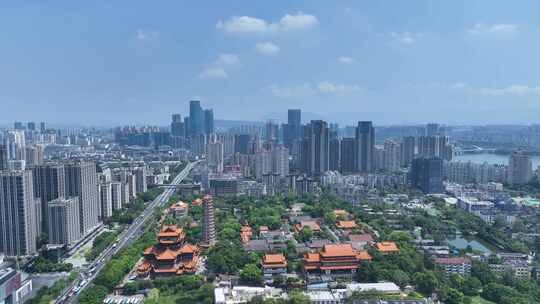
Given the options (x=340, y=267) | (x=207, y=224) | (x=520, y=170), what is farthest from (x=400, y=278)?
(x=520, y=170)

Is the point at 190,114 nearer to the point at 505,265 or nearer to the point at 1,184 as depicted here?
the point at 1,184

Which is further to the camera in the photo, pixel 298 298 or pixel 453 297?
pixel 453 297

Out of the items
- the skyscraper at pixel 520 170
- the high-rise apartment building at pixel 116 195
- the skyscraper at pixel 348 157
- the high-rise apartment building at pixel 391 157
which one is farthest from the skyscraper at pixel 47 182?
the skyscraper at pixel 520 170

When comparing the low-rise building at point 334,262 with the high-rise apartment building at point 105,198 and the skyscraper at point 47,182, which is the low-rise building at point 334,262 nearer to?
the skyscraper at point 47,182

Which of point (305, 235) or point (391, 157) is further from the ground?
point (391, 157)

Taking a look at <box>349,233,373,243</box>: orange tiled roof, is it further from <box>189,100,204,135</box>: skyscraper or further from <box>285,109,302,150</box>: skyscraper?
<box>189,100,204,135</box>: skyscraper

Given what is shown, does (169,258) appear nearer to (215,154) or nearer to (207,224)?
(207,224)

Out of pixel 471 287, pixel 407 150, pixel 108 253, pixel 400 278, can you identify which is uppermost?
pixel 407 150

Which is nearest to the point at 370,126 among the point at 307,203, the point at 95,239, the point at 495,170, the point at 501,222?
the point at 495,170
